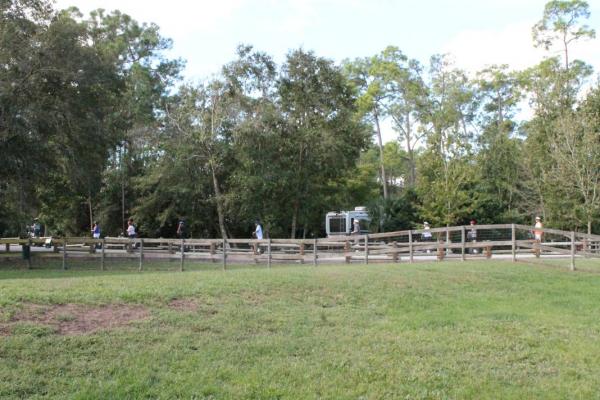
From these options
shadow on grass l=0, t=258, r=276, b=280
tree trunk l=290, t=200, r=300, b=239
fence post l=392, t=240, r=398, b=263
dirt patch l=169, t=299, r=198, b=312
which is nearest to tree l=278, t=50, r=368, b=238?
tree trunk l=290, t=200, r=300, b=239

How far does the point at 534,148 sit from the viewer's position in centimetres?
3594

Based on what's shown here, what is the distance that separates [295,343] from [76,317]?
288 centimetres

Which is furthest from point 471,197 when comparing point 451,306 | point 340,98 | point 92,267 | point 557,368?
point 557,368

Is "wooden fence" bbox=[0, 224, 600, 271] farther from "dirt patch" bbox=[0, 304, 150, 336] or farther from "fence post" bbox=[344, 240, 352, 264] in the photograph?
"dirt patch" bbox=[0, 304, 150, 336]

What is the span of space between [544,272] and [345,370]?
10102mm

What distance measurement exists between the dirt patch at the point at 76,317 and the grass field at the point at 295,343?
1.6 inches

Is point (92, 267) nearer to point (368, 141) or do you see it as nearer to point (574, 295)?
point (574, 295)

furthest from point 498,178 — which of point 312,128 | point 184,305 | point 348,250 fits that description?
point 184,305

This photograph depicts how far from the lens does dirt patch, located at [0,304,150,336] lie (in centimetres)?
721

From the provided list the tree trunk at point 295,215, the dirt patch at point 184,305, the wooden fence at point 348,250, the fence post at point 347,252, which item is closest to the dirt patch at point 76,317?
the dirt patch at point 184,305

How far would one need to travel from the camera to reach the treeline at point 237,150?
22.4 meters

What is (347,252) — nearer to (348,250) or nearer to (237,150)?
(348,250)

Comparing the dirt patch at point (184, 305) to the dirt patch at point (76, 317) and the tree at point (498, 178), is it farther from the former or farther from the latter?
the tree at point (498, 178)

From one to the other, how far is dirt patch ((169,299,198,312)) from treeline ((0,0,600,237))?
15177mm
